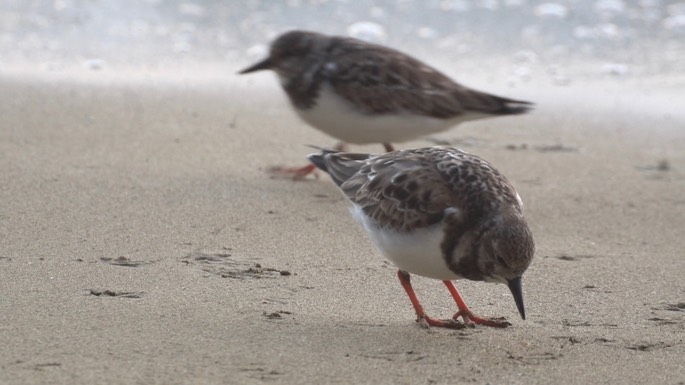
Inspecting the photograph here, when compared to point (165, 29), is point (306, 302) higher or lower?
lower

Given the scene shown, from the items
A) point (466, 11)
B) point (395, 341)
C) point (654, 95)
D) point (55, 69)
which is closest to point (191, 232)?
point (395, 341)

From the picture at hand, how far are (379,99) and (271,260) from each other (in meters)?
1.69

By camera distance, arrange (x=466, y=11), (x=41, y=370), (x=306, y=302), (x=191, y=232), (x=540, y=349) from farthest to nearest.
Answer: (x=466, y=11), (x=191, y=232), (x=306, y=302), (x=540, y=349), (x=41, y=370)

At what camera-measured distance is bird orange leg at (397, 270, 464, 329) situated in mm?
3555

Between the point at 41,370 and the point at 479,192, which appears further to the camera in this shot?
the point at 479,192

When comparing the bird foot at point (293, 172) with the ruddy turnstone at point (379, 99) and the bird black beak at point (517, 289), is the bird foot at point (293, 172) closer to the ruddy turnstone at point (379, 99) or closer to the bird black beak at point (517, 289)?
the ruddy turnstone at point (379, 99)

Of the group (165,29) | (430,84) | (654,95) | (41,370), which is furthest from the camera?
(165,29)

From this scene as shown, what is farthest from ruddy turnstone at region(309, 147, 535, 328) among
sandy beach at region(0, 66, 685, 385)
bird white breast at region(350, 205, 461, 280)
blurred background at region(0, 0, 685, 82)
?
blurred background at region(0, 0, 685, 82)

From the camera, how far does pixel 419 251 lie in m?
3.38

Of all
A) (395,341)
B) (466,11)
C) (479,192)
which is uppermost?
(466,11)

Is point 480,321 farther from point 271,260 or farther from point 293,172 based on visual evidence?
point 293,172

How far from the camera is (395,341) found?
336cm

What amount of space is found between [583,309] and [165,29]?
6.49m

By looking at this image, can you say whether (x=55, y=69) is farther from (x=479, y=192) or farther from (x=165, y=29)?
(x=479, y=192)
